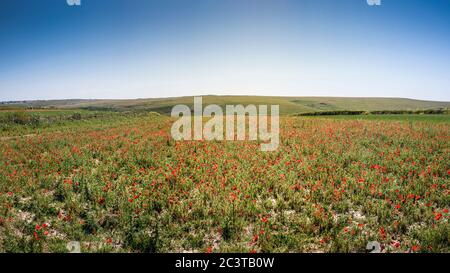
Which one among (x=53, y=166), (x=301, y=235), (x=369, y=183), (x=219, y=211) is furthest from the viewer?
(x=53, y=166)

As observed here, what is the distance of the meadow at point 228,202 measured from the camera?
5.11 meters

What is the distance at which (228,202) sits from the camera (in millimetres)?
6492

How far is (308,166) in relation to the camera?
9.22 meters

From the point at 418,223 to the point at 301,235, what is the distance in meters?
2.77

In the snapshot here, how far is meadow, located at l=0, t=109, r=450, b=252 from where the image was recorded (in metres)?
5.11

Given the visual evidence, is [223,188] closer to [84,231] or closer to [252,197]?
[252,197]

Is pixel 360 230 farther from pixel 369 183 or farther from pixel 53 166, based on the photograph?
pixel 53 166

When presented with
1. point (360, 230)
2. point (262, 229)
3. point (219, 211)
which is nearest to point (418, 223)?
point (360, 230)

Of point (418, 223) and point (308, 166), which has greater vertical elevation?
point (308, 166)
